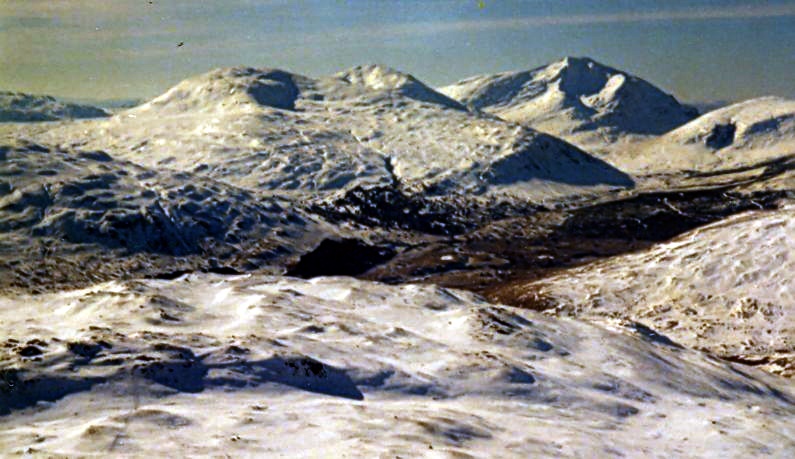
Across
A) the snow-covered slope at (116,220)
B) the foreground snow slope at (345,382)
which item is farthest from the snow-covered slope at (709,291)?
the snow-covered slope at (116,220)

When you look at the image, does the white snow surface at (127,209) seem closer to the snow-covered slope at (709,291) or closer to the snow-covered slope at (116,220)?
the snow-covered slope at (116,220)

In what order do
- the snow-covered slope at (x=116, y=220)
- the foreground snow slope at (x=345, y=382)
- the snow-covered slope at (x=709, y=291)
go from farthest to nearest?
the snow-covered slope at (x=116, y=220) → the snow-covered slope at (x=709, y=291) → the foreground snow slope at (x=345, y=382)

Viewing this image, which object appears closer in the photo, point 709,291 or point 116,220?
point 709,291

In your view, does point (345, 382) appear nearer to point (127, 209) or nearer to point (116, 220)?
point (116, 220)

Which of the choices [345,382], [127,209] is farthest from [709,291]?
[127,209]

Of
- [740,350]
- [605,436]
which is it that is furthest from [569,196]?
[605,436]
